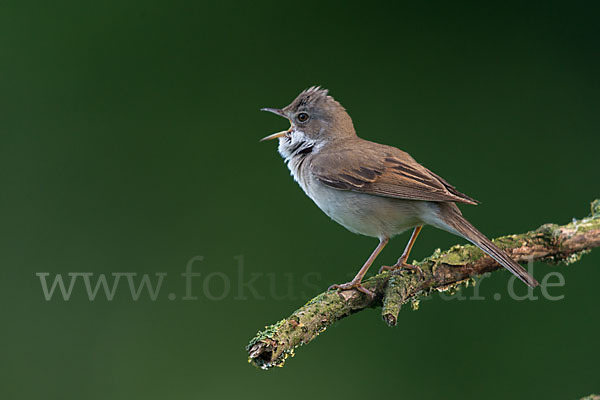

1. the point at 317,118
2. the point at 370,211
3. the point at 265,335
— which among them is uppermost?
the point at 317,118

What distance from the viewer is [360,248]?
448 cm

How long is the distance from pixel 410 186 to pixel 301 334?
114 centimetres

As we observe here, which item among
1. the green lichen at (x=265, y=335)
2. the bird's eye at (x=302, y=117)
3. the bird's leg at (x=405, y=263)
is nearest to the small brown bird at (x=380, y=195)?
the bird's leg at (x=405, y=263)

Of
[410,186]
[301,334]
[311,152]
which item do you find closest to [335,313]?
[301,334]

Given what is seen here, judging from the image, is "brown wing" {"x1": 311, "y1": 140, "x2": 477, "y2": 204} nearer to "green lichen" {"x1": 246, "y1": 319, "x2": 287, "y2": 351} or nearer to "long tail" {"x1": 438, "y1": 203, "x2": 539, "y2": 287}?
"long tail" {"x1": 438, "y1": 203, "x2": 539, "y2": 287}

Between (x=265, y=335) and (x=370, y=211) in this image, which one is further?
(x=370, y=211)

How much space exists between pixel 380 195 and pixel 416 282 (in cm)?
52

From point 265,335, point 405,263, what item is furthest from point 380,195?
point 265,335

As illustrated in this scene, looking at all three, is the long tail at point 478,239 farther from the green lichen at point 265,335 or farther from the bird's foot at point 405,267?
the green lichen at point 265,335

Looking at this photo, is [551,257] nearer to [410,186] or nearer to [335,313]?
[410,186]

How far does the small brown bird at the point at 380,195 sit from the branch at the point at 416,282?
0.11m

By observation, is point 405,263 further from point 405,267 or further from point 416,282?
point 416,282

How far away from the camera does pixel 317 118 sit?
12.8 feet

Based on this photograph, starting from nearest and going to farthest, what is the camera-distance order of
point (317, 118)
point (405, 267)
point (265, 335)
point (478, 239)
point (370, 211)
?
point (265, 335) < point (478, 239) < point (405, 267) < point (370, 211) < point (317, 118)
